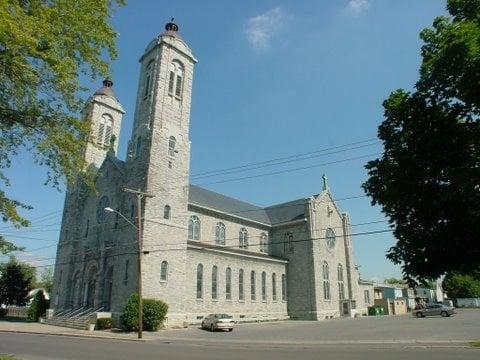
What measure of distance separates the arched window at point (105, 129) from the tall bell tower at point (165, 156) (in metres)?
9.45

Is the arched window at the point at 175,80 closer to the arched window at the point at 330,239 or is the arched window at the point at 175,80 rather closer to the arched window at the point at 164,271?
the arched window at the point at 164,271

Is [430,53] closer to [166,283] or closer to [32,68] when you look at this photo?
[32,68]

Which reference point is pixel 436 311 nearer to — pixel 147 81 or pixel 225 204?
pixel 225 204

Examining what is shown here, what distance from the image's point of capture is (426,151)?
912 cm

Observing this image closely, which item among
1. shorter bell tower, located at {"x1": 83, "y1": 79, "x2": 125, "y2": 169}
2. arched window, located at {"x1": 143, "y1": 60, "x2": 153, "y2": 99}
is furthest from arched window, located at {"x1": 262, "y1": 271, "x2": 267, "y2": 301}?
arched window, located at {"x1": 143, "y1": 60, "x2": 153, "y2": 99}

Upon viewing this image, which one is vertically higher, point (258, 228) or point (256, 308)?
point (258, 228)

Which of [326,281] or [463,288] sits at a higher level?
[463,288]

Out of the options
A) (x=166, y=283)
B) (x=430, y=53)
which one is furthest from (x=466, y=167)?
(x=166, y=283)

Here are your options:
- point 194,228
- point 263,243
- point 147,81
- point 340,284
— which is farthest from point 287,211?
point 147,81

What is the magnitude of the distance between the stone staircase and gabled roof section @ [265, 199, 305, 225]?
26537 millimetres

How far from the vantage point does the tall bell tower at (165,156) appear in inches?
1371

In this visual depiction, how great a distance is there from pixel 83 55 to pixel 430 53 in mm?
10492

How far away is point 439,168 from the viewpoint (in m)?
9.01

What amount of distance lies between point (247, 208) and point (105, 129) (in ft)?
68.6
